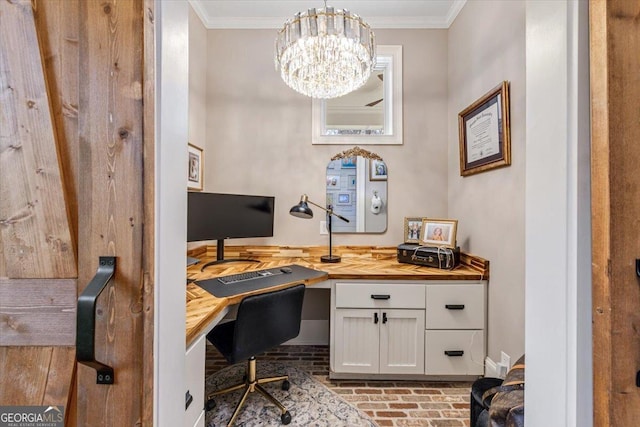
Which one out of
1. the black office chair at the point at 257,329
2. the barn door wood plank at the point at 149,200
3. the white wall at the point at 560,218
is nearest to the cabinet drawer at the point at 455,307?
the black office chair at the point at 257,329

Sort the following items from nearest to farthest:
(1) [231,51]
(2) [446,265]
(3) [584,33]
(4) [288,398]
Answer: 1. (3) [584,33]
2. (4) [288,398]
3. (2) [446,265]
4. (1) [231,51]

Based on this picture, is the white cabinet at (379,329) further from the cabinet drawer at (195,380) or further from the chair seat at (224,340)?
the cabinet drawer at (195,380)

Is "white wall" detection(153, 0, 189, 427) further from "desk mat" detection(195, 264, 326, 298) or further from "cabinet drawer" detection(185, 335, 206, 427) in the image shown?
"desk mat" detection(195, 264, 326, 298)

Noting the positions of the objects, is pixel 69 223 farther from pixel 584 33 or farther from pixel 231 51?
pixel 231 51

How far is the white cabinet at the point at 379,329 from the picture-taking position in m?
1.88

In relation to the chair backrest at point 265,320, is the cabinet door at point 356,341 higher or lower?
lower

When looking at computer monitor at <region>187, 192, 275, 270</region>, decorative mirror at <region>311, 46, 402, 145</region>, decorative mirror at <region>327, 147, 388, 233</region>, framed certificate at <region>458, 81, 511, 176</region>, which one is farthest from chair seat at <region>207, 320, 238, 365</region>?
framed certificate at <region>458, 81, 511, 176</region>

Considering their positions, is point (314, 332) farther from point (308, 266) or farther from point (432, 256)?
point (432, 256)

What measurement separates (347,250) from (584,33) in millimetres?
2118

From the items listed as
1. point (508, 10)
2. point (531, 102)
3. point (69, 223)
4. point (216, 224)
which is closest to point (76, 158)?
point (69, 223)

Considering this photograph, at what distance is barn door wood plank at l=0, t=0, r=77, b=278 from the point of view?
1.92 feet

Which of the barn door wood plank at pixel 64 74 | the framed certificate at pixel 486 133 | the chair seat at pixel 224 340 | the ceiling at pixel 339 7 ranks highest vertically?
the ceiling at pixel 339 7

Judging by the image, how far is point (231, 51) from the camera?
2521 mm

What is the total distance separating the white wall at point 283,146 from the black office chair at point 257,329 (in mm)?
1006
